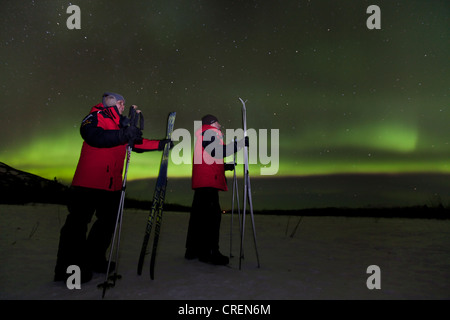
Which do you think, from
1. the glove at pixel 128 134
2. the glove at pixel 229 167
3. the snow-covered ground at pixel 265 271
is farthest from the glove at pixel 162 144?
the snow-covered ground at pixel 265 271

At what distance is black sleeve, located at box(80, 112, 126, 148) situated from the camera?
10.3ft

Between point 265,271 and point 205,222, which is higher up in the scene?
point 205,222

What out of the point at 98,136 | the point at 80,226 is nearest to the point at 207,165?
the point at 98,136

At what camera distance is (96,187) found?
10.7 feet

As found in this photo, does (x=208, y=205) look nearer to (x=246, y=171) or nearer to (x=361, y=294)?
(x=246, y=171)

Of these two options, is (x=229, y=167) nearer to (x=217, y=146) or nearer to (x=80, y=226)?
(x=217, y=146)

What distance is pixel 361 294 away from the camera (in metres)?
2.98

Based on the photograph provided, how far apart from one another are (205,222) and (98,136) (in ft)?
6.20

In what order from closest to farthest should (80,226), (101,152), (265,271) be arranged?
(80,226) < (101,152) < (265,271)

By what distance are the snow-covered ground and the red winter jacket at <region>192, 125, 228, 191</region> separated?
1.08 meters

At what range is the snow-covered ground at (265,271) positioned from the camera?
2961 mm

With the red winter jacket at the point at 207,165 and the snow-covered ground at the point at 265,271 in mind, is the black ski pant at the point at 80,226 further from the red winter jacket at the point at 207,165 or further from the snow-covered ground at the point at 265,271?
the red winter jacket at the point at 207,165
